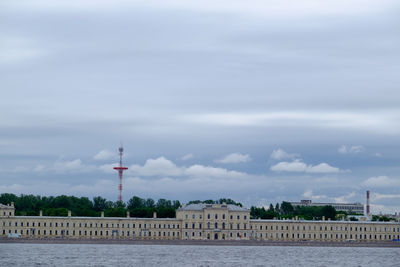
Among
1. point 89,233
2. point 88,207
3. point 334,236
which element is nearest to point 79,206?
point 88,207

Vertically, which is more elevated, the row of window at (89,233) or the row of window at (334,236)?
the row of window at (89,233)

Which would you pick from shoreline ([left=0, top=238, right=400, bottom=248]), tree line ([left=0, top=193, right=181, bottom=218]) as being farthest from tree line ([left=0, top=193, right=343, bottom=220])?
shoreline ([left=0, top=238, right=400, bottom=248])

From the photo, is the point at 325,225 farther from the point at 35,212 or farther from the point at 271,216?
the point at 35,212

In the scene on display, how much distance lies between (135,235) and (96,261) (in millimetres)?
67620

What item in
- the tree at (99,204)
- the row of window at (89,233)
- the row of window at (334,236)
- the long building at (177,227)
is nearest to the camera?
the row of window at (89,233)

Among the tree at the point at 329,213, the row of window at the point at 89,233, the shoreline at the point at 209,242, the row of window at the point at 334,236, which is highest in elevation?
the tree at the point at 329,213

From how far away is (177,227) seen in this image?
15062 centimetres

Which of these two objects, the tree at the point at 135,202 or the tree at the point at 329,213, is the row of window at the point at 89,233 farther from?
the tree at the point at 329,213

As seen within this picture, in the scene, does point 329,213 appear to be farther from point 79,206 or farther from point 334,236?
point 79,206

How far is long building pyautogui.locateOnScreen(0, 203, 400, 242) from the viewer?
14588 centimetres

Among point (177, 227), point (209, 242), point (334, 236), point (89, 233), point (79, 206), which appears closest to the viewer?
point (209, 242)

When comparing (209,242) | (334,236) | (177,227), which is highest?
(177,227)

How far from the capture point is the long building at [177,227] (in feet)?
479

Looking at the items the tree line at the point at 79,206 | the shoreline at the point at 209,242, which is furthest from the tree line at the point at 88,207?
the shoreline at the point at 209,242
